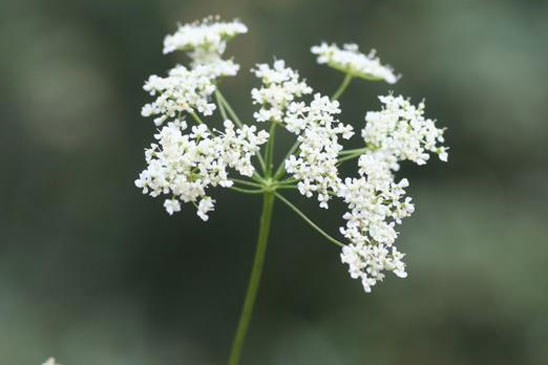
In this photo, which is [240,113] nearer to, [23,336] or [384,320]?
Result: [384,320]

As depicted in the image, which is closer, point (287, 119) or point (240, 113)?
point (287, 119)

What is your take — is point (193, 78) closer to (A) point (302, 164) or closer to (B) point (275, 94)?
(B) point (275, 94)

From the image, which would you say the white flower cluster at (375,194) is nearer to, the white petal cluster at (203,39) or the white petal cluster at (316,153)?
the white petal cluster at (316,153)

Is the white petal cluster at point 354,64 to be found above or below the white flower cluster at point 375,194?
above

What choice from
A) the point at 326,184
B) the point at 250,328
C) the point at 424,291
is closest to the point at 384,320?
the point at 424,291

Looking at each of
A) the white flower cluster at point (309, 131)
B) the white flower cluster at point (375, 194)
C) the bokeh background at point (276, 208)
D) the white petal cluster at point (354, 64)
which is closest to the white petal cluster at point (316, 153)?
the white flower cluster at point (309, 131)

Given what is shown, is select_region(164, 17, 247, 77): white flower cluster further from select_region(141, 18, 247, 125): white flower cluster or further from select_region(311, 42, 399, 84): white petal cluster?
select_region(311, 42, 399, 84): white petal cluster

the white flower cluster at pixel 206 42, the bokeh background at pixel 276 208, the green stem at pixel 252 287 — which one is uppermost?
the bokeh background at pixel 276 208
